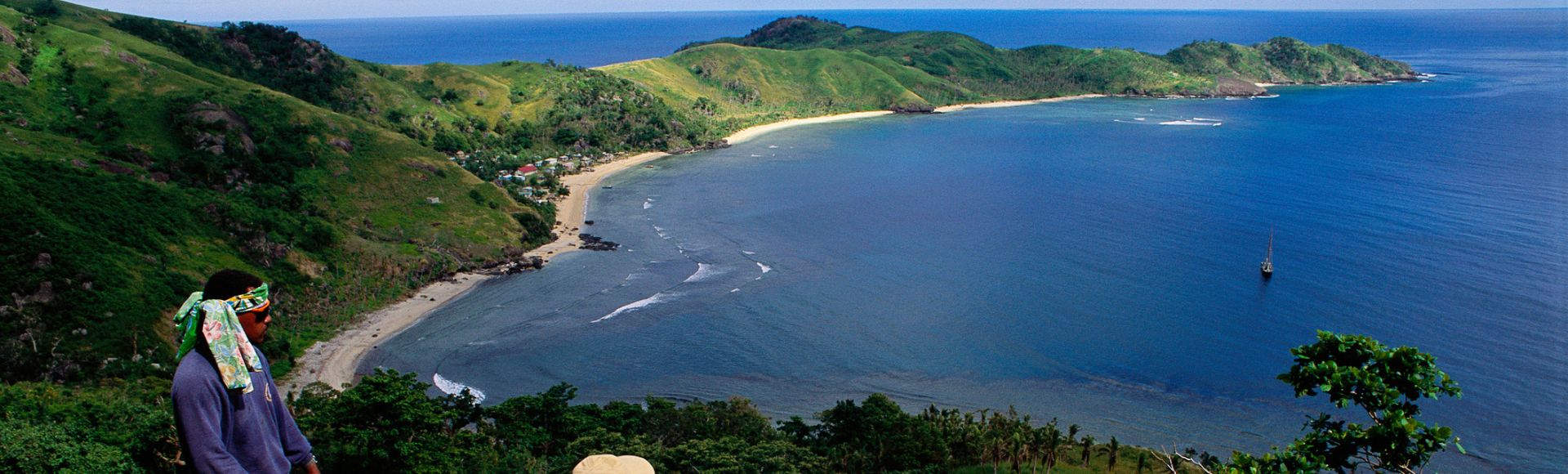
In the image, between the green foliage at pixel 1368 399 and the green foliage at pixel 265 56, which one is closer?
the green foliage at pixel 1368 399

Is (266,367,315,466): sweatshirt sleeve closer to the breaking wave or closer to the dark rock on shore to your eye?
the breaking wave

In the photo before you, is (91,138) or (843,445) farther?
(91,138)

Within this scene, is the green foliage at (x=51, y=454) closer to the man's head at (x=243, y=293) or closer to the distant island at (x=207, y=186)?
the man's head at (x=243, y=293)

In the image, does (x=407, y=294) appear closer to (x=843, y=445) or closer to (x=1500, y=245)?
(x=843, y=445)

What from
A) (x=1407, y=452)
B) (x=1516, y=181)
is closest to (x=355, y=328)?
(x=1407, y=452)

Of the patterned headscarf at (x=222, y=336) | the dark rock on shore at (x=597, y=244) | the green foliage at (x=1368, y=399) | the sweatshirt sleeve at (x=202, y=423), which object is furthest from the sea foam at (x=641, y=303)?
the sweatshirt sleeve at (x=202, y=423)

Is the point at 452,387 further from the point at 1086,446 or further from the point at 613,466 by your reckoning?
the point at 613,466
